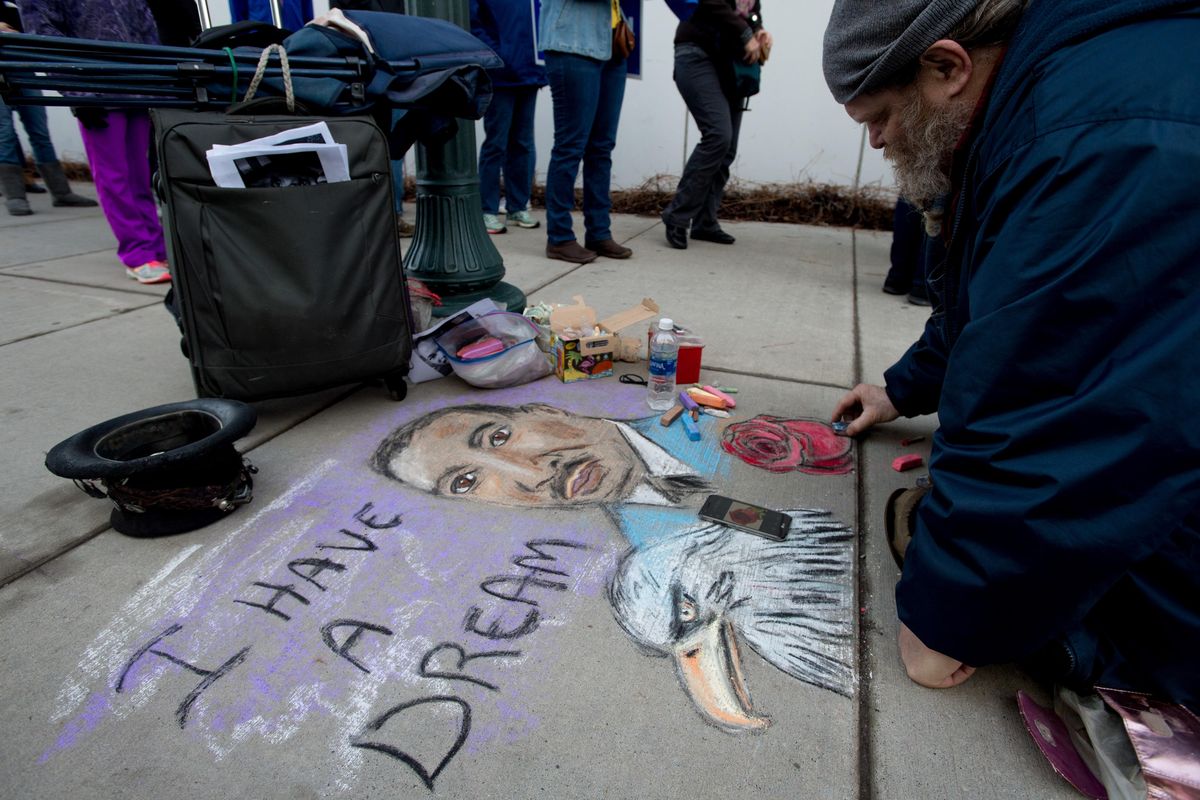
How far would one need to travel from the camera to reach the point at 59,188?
6.17 meters

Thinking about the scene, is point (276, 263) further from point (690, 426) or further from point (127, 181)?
point (127, 181)

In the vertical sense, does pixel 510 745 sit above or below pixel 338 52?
below

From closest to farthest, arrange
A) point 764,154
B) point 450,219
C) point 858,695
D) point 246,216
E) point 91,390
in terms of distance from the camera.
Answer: point 858,695 → point 246,216 → point 91,390 → point 450,219 → point 764,154

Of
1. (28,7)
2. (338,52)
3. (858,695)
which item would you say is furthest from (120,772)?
(28,7)

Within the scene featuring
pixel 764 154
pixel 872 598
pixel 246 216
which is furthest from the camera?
pixel 764 154

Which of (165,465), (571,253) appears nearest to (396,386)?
(165,465)

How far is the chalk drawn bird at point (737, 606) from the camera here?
138cm

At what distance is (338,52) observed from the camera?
90.6 inches

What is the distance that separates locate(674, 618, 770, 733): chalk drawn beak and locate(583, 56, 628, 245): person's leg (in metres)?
3.49

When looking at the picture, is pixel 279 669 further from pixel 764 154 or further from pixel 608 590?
pixel 764 154

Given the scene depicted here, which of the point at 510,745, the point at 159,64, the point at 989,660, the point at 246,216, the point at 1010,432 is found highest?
the point at 159,64

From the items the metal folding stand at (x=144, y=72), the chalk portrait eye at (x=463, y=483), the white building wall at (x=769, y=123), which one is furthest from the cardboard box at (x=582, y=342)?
the white building wall at (x=769, y=123)

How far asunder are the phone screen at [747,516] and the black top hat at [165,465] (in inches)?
49.9

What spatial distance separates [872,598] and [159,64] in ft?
8.06
